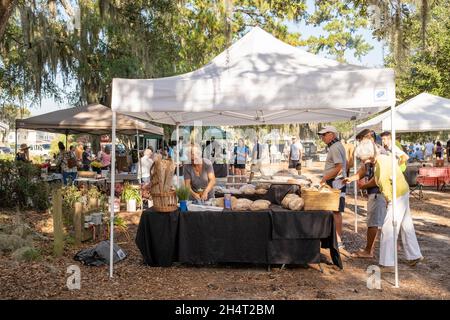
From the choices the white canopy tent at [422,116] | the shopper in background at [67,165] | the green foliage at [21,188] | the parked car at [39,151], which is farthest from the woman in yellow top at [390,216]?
the parked car at [39,151]

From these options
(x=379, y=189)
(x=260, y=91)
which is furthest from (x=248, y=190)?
(x=260, y=91)

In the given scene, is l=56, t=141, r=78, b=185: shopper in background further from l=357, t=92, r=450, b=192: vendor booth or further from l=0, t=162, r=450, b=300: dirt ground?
l=357, t=92, r=450, b=192: vendor booth

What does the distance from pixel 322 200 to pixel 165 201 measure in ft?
5.88

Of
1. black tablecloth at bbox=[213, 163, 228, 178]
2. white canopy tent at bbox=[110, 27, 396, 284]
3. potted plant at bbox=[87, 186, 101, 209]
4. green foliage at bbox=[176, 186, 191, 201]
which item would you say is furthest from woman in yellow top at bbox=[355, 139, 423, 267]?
black tablecloth at bbox=[213, 163, 228, 178]

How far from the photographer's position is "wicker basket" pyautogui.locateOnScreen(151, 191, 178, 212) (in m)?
5.37

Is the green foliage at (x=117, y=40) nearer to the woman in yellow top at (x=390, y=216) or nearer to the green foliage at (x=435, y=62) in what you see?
the green foliage at (x=435, y=62)

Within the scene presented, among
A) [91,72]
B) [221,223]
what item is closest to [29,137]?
[91,72]

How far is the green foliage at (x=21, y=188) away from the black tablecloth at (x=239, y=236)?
5333mm

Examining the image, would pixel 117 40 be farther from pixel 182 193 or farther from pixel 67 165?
pixel 182 193

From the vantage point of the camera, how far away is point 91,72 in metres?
18.1

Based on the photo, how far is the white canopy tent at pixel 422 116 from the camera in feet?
40.6

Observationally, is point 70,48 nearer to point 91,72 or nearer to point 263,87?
point 91,72

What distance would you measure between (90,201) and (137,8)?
8.45 m

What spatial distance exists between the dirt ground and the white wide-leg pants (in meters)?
0.18
